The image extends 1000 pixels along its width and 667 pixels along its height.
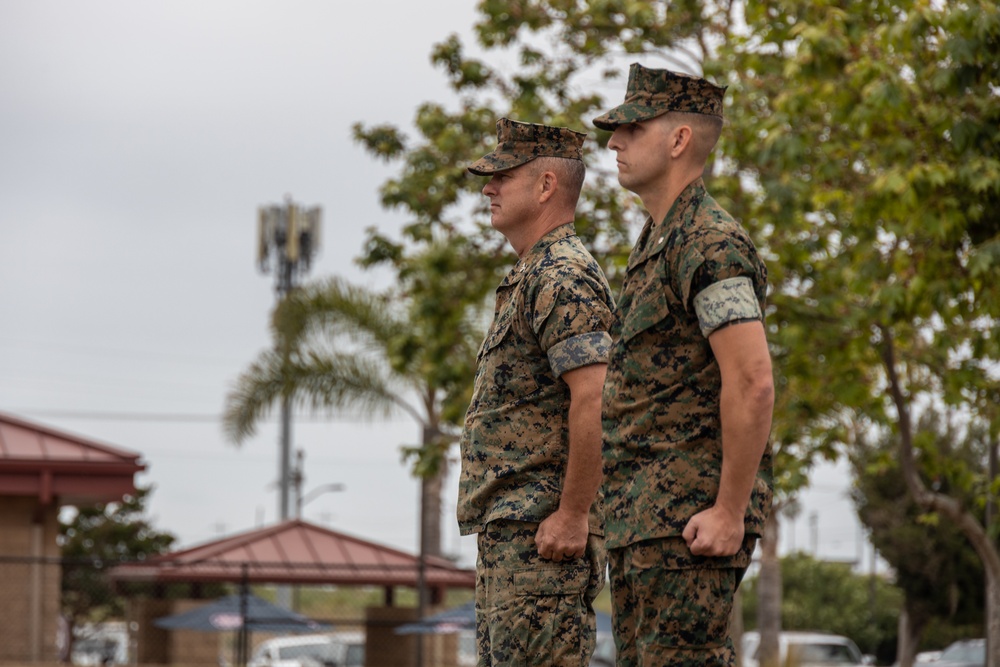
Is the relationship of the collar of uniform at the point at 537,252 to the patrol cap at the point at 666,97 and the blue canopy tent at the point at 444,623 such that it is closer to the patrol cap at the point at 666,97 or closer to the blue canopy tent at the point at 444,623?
the patrol cap at the point at 666,97

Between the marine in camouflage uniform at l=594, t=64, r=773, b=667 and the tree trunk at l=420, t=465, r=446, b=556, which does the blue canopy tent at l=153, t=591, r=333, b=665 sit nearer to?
the tree trunk at l=420, t=465, r=446, b=556

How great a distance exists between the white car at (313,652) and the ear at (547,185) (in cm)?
2196

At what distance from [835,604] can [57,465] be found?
3034 centimetres

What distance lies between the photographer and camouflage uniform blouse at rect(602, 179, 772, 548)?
128 inches

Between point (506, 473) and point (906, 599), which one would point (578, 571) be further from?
point (906, 599)

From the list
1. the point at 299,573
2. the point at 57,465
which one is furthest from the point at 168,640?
the point at 57,465

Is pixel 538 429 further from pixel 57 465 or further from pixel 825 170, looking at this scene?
pixel 57 465

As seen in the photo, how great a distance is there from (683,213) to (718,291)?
0.29 m

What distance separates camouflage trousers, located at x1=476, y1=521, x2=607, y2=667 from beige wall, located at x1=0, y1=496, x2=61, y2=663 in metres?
13.0

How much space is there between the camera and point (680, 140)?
3484 millimetres

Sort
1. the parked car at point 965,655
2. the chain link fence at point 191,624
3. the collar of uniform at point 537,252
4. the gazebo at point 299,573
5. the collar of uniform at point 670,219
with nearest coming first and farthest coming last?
the collar of uniform at point 670,219, the collar of uniform at point 537,252, the chain link fence at point 191,624, the gazebo at point 299,573, the parked car at point 965,655

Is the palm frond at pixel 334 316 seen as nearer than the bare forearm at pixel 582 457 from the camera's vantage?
No

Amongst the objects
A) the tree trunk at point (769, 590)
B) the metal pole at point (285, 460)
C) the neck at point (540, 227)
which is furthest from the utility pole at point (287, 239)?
the neck at point (540, 227)

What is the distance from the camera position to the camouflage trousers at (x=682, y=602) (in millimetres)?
3172
